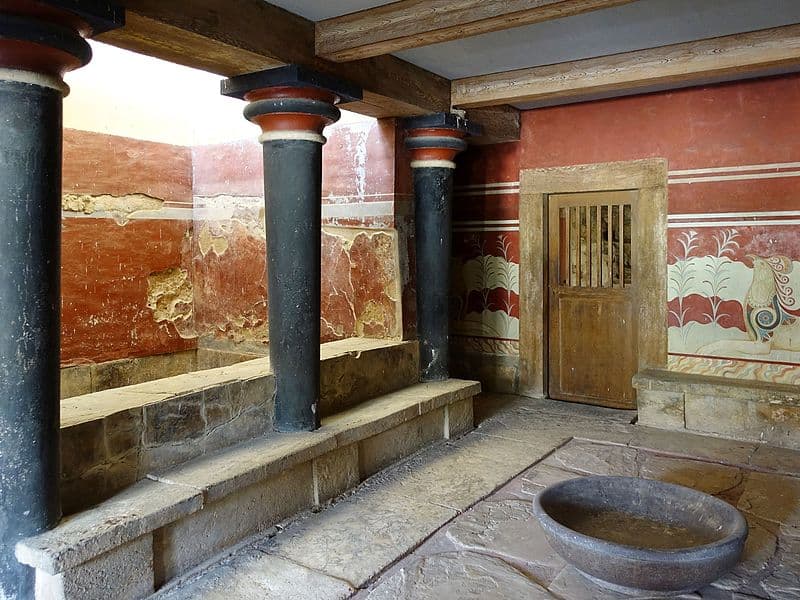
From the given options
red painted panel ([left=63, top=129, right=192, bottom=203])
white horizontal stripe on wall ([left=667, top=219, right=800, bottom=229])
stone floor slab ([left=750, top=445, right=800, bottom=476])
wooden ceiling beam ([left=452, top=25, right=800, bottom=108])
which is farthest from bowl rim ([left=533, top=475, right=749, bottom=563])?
red painted panel ([left=63, top=129, right=192, bottom=203])

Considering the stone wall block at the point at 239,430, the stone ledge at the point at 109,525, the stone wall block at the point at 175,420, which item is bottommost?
the stone ledge at the point at 109,525

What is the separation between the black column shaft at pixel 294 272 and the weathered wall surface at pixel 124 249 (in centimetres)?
221

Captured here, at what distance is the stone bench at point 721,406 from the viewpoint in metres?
4.50

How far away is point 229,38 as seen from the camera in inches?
121

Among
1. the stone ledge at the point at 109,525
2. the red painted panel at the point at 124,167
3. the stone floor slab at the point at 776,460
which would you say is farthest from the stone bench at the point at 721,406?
the red painted panel at the point at 124,167

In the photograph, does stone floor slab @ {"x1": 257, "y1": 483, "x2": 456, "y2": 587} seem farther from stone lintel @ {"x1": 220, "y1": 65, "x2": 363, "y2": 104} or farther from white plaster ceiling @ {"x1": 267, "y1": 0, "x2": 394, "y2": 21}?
white plaster ceiling @ {"x1": 267, "y1": 0, "x2": 394, "y2": 21}

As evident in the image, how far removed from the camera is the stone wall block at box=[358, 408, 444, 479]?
3.92 m

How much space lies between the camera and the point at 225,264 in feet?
18.6

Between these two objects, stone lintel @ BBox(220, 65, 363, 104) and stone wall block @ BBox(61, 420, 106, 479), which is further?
stone lintel @ BBox(220, 65, 363, 104)

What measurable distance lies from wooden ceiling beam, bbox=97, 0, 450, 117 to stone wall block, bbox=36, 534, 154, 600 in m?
2.12

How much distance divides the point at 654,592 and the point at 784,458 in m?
2.24

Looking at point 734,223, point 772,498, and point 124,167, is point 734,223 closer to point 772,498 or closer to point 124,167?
point 772,498

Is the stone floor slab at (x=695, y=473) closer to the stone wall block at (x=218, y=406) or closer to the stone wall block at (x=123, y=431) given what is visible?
the stone wall block at (x=218, y=406)

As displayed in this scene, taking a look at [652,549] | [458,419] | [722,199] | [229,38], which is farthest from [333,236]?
[652,549]
